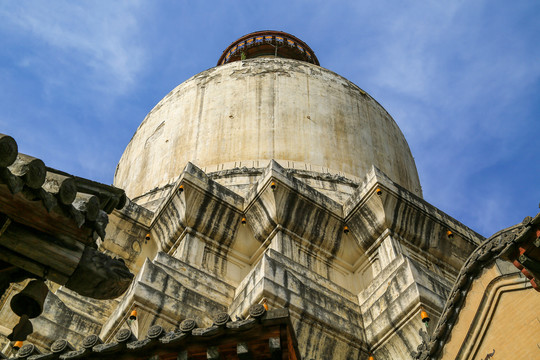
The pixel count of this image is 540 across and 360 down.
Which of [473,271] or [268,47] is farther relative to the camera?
[268,47]

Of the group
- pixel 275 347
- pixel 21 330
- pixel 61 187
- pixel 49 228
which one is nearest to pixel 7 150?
pixel 61 187

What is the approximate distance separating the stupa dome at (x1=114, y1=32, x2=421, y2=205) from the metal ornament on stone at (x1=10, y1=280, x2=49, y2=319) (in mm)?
10809

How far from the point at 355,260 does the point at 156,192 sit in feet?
18.1

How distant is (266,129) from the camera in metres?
16.4

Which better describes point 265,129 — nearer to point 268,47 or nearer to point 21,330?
point 268,47

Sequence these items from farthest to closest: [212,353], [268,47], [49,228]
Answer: [268,47], [212,353], [49,228]

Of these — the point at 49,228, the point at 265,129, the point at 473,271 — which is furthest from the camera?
the point at 265,129

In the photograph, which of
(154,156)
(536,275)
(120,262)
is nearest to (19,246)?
(120,262)

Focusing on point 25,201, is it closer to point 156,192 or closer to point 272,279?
point 272,279

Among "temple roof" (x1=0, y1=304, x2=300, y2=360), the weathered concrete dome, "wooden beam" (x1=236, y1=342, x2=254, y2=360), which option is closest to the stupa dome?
the weathered concrete dome

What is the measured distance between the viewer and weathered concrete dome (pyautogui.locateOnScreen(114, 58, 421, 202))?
16.0 metres

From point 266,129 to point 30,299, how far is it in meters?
12.1

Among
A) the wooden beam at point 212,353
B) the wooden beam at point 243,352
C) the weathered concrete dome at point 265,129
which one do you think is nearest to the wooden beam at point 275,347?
the wooden beam at point 243,352

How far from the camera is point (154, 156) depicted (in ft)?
57.4
